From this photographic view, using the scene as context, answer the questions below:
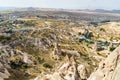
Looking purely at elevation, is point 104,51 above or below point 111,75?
below

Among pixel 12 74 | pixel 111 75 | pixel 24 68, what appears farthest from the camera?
pixel 24 68

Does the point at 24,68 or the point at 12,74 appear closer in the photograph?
the point at 12,74

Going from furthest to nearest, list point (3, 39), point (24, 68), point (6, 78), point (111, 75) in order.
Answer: point (3, 39)
point (24, 68)
point (6, 78)
point (111, 75)

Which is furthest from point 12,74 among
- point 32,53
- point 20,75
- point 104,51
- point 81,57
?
point 104,51

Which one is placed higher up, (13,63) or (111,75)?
(111,75)

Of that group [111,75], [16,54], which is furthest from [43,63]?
[111,75]

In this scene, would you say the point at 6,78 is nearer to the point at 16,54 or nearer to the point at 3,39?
the point at 16,54

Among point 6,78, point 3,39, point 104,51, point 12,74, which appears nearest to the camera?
point 6,78

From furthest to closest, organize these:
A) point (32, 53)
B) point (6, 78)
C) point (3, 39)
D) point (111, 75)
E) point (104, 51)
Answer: point (104, 51), point (3, 39), point (32, 53), point (6, 78), point (111, 75)

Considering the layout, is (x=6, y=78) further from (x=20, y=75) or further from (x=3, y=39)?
(x=3, y=39)
